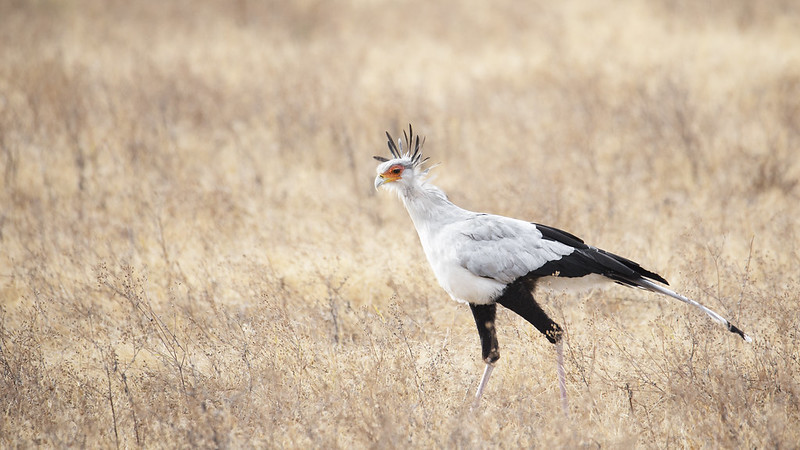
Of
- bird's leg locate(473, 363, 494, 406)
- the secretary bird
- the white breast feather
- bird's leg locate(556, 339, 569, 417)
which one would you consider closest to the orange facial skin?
the secretary bird

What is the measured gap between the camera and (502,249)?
4230 mm

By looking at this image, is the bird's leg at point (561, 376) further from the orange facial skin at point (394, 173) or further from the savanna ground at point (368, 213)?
the orange facial skin at point (394, 173)

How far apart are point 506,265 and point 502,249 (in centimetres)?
10

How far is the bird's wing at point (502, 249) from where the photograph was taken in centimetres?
416

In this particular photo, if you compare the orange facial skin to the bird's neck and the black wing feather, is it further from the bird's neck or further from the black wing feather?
the black wing feather

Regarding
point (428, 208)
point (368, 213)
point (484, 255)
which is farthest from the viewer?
point (368, 213)

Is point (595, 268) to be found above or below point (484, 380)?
above

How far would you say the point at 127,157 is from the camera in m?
8.70

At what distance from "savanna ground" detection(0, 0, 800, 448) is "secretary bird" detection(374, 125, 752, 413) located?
390 mm

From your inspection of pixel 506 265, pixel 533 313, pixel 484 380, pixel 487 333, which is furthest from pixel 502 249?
pixel 484 380

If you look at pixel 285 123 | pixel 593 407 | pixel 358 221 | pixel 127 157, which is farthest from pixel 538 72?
pixel 593 407

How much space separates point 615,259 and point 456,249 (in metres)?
0.93

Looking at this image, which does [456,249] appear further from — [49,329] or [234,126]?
[234,126]

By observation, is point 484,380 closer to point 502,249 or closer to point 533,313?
point 533,313
